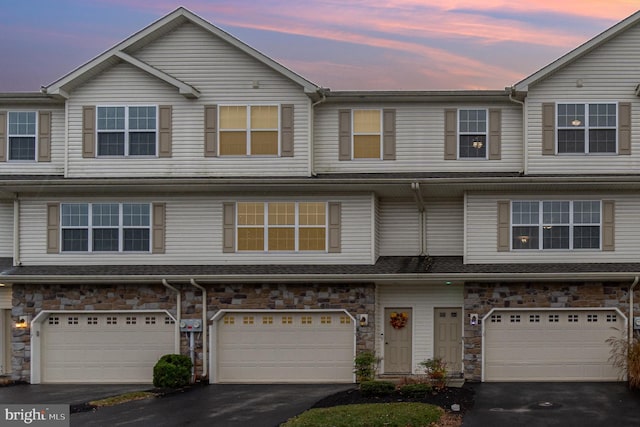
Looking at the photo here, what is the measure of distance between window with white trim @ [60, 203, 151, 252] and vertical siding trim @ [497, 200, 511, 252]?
9853 millimetres

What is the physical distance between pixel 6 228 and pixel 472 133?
1402cm

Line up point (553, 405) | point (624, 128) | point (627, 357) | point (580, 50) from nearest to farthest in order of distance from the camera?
1. point (553, 405)
2. point (627, 357)
3. point (580, 50)
4. point (624, 128)

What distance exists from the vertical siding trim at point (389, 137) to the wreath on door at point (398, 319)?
4475 mm

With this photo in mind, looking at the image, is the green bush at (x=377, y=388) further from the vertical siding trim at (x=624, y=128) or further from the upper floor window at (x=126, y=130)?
the vertical siding trim at (x=624, y=128)

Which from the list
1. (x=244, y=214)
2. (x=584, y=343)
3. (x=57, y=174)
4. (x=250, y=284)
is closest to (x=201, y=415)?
(x=250, y=284)

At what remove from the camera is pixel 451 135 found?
2094 cm

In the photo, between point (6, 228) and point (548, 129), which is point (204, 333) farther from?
point (548, 129)

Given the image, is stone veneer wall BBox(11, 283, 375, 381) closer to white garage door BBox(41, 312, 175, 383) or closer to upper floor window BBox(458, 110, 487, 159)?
white garage door BBox(41, 312, 175, 383)

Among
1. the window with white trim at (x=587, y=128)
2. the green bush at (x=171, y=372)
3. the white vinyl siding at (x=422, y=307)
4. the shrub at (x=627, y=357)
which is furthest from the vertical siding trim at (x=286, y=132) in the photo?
the shrub at (x=627, y=357)

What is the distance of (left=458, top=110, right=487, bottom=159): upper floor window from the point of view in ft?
68.6

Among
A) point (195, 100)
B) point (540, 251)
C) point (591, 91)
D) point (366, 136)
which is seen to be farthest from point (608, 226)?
point (195, 100)

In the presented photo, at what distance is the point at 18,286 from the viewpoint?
20375 millimetres

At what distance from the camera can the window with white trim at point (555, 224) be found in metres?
20.0

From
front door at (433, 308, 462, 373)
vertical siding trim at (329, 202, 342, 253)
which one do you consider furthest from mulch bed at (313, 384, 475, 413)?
vertical siding trim at (329, 202, 342, 253)
